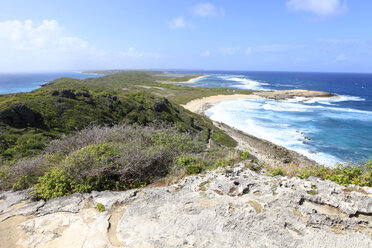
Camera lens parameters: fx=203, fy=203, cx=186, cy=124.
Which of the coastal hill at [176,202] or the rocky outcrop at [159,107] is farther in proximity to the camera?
the rocky outcrop at [159,107]

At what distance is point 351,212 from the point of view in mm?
4078

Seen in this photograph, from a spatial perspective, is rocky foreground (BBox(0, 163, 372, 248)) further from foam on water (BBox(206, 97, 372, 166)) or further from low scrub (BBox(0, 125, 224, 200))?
foam on water (BBox(206, 97, 372, 166))

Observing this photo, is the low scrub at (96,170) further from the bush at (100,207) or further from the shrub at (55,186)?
the bush at (100,207)

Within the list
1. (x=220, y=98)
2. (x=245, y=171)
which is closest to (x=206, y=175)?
(x=245, y=171)

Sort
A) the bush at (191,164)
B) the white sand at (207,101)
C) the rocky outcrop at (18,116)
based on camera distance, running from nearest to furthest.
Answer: the bush at (191,164) < the rocky outcrop at (18,116) < the white sand at (207,101)

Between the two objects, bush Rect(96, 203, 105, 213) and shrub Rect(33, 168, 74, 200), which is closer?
bush Rect(96, 203, 105, 213)

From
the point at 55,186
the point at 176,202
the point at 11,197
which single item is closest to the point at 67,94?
the point at 11,197

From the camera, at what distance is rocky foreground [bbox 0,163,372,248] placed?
3.88 m

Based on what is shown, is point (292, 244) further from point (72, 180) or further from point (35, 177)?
point (35, 177)

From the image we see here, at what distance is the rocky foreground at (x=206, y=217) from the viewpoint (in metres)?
3.88

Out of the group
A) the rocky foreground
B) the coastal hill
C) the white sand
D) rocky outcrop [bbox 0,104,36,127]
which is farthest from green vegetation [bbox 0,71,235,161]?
the white sand

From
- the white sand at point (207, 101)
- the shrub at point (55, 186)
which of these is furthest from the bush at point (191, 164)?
the white sand at point (207, 101)

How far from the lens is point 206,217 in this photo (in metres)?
4.47

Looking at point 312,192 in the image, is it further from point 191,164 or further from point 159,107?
point 159,107
